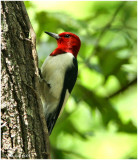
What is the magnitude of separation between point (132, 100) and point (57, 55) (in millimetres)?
2323

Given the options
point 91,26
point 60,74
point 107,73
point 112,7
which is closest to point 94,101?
point 107,73

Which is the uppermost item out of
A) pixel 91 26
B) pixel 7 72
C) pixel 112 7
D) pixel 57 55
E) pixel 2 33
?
pixel 112 7

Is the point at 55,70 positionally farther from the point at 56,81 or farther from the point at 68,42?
the point at 68,42

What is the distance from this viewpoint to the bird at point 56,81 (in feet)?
12.0

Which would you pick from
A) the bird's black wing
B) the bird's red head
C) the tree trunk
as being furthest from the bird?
the tree trunk

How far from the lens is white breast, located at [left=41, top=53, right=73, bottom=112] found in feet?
11.9

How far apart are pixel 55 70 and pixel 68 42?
695mm

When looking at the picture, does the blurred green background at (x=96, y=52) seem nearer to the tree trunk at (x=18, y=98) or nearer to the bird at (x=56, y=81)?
the bird at (x=56, y=81)

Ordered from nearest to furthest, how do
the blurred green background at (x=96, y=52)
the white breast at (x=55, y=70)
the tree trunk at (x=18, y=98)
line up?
the tree trunk at (x=18, y=98), the white breast at (x=55, y=70), the blurred green background at (x=96, y=52)

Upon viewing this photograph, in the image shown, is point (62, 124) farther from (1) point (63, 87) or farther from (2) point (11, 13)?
(2) point (11, 13)

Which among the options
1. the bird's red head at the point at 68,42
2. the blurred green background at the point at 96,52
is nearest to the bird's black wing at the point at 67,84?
the blurred green background at the point at 96,52

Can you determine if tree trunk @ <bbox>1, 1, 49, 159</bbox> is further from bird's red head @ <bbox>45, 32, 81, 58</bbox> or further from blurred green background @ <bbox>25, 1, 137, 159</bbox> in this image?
bird's red head @ <bbox>45, 32, 81, 58</bbox>

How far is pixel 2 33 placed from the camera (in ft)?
7.38

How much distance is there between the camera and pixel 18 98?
2.14 m
